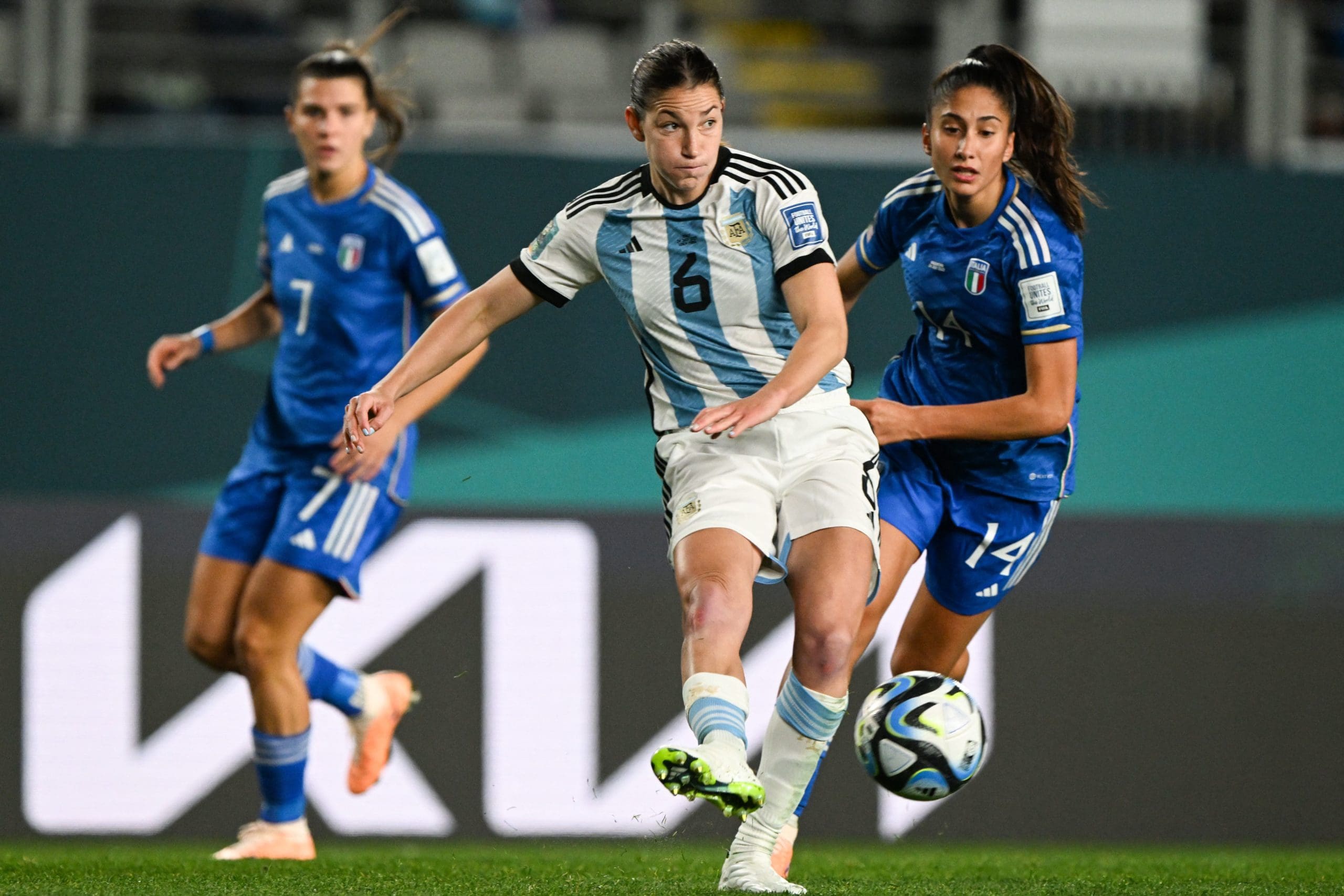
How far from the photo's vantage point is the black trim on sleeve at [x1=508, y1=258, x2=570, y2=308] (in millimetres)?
4250

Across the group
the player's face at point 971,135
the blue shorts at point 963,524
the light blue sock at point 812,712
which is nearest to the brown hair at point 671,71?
the player's face at point 971,135

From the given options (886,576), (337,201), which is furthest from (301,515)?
(886,576)

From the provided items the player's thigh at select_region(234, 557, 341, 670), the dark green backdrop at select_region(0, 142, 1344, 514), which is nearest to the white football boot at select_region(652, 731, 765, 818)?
the player's thigh at select_region(234, 557, 341, 670)

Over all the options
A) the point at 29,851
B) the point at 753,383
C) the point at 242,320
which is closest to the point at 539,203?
the point at 242,320

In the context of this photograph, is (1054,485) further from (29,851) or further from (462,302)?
(29,851)

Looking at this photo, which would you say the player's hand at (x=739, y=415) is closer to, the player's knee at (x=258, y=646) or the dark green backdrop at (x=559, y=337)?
the player's knee at (x=258, y=646)

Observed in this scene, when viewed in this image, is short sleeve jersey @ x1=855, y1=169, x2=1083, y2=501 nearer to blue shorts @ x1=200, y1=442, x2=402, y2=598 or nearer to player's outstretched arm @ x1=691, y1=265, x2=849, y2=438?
player's outstretched arm @ x1=691, y1=265, x2=849, y2=438

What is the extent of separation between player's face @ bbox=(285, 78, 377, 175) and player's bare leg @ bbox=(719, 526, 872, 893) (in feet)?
7.92

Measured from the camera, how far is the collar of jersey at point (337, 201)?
18.6ft

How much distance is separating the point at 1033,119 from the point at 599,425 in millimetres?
4275

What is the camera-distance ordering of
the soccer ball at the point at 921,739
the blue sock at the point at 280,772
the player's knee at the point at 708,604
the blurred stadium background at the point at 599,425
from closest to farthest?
the player's knee at the point at 708,604 → the soccer ball at the point at 921,739 → the blue sock at the point at 280,772 → the blurred stadium background at the point at 599,425

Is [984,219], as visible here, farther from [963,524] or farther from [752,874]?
[752,874]

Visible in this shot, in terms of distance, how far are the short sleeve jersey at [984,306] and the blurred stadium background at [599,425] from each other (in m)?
2.24

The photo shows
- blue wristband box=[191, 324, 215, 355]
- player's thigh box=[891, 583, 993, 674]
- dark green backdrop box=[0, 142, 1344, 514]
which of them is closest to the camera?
player's thigh box=[891, 583, 993, 674]
